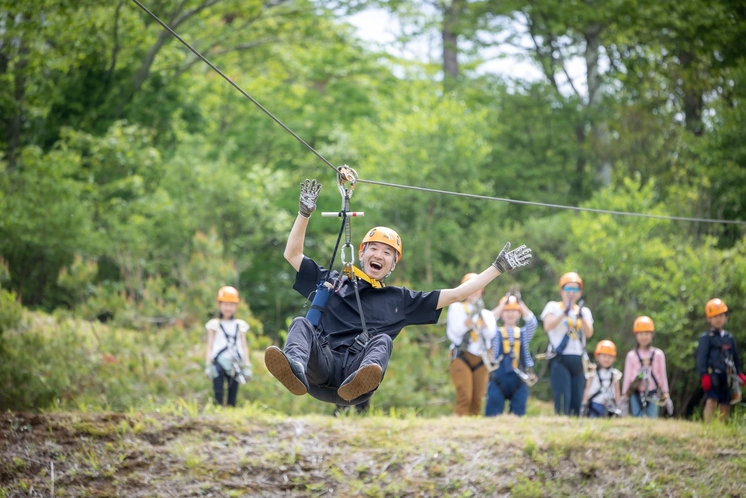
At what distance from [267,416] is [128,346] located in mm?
5404

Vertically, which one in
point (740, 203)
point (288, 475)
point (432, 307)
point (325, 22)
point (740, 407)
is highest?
point (325, 22)

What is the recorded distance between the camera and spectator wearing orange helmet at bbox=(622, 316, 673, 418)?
1140cm

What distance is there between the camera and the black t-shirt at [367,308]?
675 cm

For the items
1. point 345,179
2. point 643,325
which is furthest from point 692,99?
point 345,179

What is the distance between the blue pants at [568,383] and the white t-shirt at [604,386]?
0.55 m

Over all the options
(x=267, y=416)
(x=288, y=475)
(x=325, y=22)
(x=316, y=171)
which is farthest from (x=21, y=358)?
(x=325, y=22)

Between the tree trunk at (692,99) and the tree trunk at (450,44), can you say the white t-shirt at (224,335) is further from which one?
the tree trunk at (450,44)

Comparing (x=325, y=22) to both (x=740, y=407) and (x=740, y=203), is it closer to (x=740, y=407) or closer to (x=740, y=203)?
(x=740, y=203)

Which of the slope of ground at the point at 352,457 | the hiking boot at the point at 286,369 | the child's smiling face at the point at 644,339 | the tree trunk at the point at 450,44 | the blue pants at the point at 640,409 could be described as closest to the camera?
the hiking boot at the point at 286,369

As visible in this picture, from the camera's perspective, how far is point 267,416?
10164mm

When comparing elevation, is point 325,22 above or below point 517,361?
above

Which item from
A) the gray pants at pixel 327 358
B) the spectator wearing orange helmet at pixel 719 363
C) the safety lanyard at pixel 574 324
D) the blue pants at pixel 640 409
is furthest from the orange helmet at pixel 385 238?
the blue pants at pixel 640 409

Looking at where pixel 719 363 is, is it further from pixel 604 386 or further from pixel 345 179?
pixel 345 179

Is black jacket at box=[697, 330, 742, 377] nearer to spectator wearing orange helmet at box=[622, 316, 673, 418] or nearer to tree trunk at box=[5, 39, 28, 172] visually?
spectator wearing orange helmet at box=[622, 316, 673, 418]
